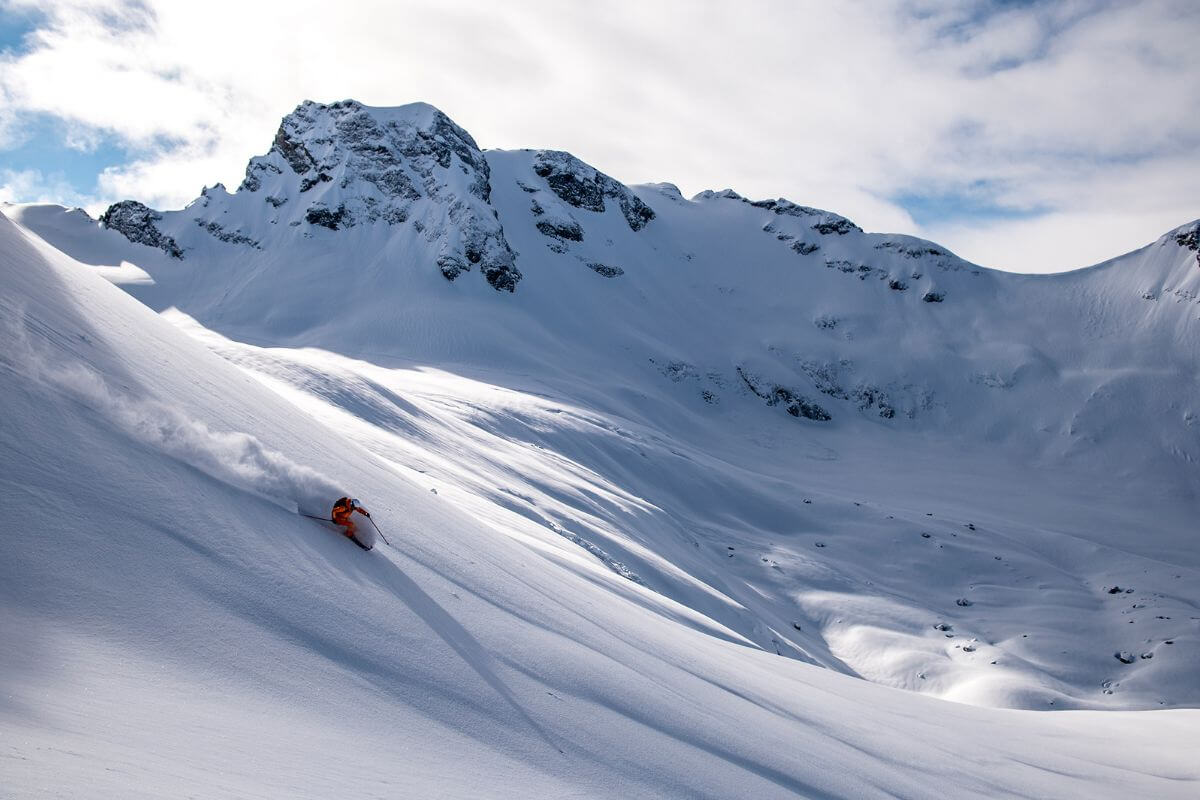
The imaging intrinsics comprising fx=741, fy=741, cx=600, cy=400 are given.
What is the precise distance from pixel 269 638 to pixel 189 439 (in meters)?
1.99

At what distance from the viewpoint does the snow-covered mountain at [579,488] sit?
446 centimetres

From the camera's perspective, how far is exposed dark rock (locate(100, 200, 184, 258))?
8738cm

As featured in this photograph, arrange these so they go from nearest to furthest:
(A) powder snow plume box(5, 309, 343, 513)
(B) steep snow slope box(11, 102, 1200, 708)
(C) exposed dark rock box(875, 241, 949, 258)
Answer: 1. (A) powder snow plume box(5, 309, 343, 513)
2. (B) steep snow slope box(11, 102, 1200, 708)
3. (C) exposed dark rock box(875, 241, 949, 258)

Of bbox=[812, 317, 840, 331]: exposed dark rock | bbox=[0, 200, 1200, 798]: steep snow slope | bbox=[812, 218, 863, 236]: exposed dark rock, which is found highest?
bbox=[812, 218, 863, 236]: exposed dark rock

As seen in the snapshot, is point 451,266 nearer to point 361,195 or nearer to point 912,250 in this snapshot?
point 361,195

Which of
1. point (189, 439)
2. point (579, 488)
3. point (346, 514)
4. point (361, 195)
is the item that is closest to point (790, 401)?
point (361, 195)

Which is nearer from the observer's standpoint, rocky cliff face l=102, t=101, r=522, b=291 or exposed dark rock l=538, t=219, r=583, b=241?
rocky cliff face l=102, t=101, r=522, b=291

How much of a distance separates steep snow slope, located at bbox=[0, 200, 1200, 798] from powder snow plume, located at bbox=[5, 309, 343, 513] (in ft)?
0.06

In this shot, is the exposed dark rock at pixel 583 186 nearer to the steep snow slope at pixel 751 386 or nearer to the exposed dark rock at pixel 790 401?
the steep snow slope at pixel 751 386

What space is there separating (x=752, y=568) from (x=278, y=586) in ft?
110

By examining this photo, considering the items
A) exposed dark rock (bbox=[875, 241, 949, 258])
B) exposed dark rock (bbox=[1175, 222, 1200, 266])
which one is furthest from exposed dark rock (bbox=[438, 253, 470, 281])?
exposed dark rock (bbox=[1175, 222, 1200, 266])

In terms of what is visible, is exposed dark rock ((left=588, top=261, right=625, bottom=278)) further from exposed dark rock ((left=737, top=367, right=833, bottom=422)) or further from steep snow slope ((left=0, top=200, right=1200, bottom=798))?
steep snow slope ((left=0, top=200, right=1200, bottom=798))

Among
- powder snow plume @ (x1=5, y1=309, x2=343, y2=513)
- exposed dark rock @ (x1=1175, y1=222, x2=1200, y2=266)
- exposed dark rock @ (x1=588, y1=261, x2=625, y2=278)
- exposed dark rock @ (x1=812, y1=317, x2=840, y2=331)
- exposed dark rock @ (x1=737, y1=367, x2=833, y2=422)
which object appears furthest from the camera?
exposed dark rock @ (x1=812, y1=317, x2=840, y2=331)

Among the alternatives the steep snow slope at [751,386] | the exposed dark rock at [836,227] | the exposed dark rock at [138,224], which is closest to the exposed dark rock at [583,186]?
the steep snow slope at [751,386]
